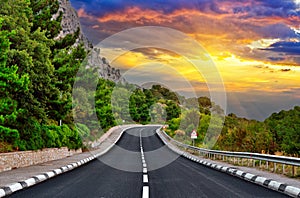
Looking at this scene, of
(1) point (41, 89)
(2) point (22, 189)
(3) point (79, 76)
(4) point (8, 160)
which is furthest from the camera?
(3) point (79, 76)

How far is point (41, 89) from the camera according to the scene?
934 inches

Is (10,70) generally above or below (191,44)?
below

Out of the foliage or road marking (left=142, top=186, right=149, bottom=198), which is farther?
the foliage

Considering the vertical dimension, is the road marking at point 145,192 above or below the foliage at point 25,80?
below

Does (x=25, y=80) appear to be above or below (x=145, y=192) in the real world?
above

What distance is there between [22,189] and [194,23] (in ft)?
75.6

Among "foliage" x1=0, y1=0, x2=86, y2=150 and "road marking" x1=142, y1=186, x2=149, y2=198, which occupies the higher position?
"foliage" x1=0, y1=0, x2=86, y2=150

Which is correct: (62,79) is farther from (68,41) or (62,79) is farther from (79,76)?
(79,76)

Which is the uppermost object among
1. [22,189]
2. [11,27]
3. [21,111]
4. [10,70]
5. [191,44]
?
[191,44]

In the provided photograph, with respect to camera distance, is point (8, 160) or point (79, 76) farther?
point (79, 76)

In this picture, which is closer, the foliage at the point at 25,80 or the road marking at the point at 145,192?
the road marking at the point at 145,192

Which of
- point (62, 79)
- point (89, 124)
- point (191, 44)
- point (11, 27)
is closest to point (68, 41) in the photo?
point (62, 79)

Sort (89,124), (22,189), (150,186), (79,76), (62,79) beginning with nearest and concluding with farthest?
(22,189)
(150,186)
(62,79)
(79,76)
(89,124)

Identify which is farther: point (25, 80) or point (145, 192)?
point (25, 80)
